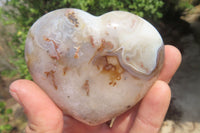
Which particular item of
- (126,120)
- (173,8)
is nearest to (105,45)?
(126,120)

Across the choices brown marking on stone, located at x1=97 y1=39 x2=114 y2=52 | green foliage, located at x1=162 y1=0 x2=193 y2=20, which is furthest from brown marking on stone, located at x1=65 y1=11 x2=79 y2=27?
green foliage, located at x1=162 y1=0 x2=193 y2=20

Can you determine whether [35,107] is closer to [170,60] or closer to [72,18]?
[72,18]

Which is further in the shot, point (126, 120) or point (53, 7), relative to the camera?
point (53, 7)

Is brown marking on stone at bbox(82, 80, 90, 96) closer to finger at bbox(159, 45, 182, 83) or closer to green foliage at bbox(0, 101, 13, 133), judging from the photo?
finger at bbox(159, 45, 182, 83)

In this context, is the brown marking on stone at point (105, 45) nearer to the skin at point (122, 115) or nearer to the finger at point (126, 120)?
the skin at point (122, 115)

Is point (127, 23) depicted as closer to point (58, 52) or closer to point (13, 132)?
point (58, 52)

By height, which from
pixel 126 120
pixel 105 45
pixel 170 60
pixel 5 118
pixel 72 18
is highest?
pixel 72 18

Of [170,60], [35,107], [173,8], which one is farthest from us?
[173,8]
